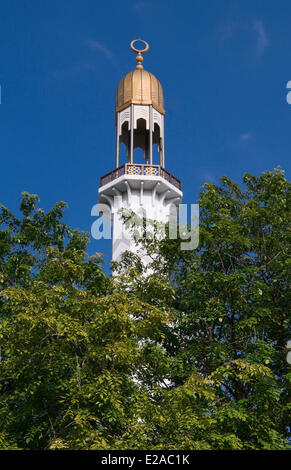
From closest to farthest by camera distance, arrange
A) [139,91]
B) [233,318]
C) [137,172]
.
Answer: [233,318] < [137,172] < [139,91]

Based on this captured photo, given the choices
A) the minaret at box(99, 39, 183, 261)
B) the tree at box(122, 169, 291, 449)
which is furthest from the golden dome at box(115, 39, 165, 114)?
the tree at box(122, 169, 291, 449)

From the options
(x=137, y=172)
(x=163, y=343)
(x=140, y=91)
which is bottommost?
(x=163, y=343)

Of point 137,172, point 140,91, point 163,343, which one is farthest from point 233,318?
point 140,91

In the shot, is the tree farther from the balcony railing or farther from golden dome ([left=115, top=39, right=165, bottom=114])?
golden dome ([left=115, top=39, right=165, bottom=114])

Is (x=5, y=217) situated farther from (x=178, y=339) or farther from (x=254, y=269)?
(x=254, y=269)

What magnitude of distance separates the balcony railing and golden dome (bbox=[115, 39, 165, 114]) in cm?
Answer: 357

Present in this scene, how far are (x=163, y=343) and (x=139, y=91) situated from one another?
16.8 meters

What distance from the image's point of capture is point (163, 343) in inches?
651

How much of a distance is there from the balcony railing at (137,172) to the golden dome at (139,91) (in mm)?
3567

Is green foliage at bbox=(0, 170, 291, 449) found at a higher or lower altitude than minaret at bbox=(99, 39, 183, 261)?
lower

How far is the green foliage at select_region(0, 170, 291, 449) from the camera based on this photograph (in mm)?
12484

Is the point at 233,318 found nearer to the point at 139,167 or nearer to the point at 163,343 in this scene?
the point at 163,343

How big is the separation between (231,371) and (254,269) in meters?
2.57
